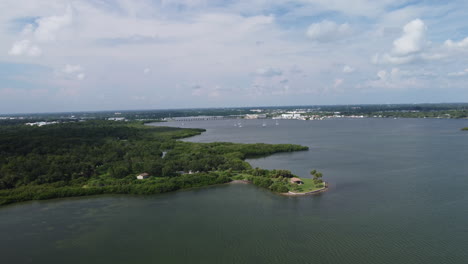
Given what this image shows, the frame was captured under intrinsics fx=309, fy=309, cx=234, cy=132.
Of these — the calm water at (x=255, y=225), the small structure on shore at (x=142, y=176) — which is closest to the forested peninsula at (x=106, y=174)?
the small structure on shore at (x=142, y=176)

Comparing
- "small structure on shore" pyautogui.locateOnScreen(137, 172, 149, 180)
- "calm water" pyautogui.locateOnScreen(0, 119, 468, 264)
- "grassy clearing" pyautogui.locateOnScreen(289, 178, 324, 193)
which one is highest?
"small structure on shore" pyautogui.locateOnScreen(137, 172, 149, 180)

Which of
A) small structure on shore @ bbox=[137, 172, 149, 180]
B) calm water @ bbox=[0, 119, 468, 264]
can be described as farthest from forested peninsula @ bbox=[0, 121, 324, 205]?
calm water @ bbox=[0, 119, 468, 264]

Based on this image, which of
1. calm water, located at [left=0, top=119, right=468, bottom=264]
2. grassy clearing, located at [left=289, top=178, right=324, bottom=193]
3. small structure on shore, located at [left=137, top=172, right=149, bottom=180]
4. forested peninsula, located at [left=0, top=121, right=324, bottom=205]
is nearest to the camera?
calm water, located at [left=0, top=119, right=468, bottom=264]

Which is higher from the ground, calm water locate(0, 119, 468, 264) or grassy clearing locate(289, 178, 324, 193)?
grassy clearing locate(289, 178, 324, 193)

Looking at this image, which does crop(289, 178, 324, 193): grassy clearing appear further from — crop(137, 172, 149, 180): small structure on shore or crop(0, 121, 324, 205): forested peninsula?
crop(137, 172, 149, 180): small structure on shore

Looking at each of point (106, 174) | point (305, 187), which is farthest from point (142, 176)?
point (305, 187)

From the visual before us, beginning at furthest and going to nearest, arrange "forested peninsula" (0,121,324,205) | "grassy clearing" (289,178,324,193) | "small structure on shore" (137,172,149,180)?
"small structure on shore" (137,172,149,180)
"forested peninsula" (0,121,324,205)
"grassy clearing" (289,178,324,193)

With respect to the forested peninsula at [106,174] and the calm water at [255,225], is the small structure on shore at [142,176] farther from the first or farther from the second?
the calm water at [255,225]

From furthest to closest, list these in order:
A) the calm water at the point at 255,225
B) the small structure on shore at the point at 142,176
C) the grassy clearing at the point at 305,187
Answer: the small structure on shore at the point at 142,176 < the grassy clearing at the point at 305,187 < the calm water at the point at 255,225

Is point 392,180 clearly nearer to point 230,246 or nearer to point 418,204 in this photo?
point 418,204
